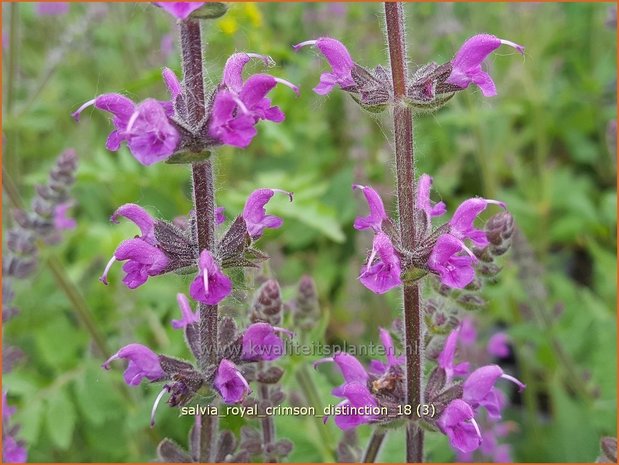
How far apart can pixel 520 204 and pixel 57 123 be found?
10.9 ft

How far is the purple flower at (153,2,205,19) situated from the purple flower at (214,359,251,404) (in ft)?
2.64

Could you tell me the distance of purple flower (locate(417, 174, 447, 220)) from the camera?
1884mm

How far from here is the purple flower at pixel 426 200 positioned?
1884 mm

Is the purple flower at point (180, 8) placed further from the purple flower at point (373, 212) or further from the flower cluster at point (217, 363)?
the flower cluster at point (217, 363)

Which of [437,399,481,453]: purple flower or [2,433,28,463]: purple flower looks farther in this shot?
[2,433,28,463]: purple flower

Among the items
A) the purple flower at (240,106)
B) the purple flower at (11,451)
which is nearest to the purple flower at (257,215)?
the purple flower at (240,106)

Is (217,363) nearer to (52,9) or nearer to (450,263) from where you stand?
(450,263)

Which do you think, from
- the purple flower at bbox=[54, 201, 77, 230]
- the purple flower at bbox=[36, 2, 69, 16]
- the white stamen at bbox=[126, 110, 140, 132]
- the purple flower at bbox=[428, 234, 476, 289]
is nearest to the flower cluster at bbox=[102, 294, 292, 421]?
the purple flower at bbox=[428, 234, 476, 289]

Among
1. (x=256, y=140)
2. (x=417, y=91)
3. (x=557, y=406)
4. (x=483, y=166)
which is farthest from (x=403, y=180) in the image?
(x=256, y=140)

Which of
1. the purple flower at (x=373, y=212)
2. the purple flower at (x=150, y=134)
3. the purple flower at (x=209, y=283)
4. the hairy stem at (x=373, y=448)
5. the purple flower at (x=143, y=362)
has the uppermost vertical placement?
the purple flower at (x=150, y=134)

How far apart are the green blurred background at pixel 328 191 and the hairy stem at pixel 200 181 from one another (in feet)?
0.61

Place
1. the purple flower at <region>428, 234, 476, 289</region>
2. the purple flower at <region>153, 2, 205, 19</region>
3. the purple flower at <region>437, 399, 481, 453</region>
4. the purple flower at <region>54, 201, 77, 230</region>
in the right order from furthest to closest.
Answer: the purple flower at <region>54, 201, 77, 230</region>, the purple flower at <region>437, 399, 481, 453</region>, the purple flower at <region>428, 234, 476, 289</region>, the purple flower at <region>153, 2, 205, 19</region>

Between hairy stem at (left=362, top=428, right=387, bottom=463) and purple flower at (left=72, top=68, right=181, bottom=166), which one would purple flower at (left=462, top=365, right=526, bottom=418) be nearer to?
hairy stem at (left=362, top=428, right=387, bottom=463)

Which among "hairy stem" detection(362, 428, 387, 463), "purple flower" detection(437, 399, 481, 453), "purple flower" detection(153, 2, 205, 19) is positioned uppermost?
"purple flower" detection(153, 2, 205, 19)
